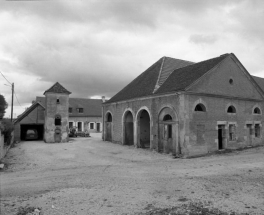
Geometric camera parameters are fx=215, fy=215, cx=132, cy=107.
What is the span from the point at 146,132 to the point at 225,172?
40.0 feet

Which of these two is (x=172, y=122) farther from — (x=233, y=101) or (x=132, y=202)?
(x=132, y=202)

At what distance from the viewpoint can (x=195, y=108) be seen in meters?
16.8

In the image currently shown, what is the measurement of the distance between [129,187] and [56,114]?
19.8m

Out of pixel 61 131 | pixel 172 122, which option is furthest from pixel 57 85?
pixel 172 122

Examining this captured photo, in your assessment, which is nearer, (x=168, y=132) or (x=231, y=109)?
(x=168, y=132)

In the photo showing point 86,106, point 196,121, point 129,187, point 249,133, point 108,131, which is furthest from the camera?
point 86,106

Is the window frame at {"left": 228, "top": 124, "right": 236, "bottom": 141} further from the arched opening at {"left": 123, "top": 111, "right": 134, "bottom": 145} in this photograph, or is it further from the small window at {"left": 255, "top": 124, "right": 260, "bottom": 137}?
the arched opening at {"left": 123, "top": 111, "right": 134, "bottom": 145}

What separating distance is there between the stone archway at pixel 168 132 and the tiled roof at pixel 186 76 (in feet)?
5.98

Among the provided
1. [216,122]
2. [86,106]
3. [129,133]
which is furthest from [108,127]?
[86,106]

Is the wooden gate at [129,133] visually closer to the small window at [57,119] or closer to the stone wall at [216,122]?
the stone wall at [216,122]

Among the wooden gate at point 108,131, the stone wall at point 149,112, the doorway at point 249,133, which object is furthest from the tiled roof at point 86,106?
the doorway at point 249,133

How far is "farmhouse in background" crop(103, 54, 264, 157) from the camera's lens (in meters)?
15.5

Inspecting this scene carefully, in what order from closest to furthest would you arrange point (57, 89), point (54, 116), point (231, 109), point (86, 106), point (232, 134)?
1. point (232, 134)
2. point (231, 109)
3. point (54, 116)
4. point (57, 89)
5. point (86, 106)

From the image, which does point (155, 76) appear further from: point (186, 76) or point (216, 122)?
point (216, 122)
